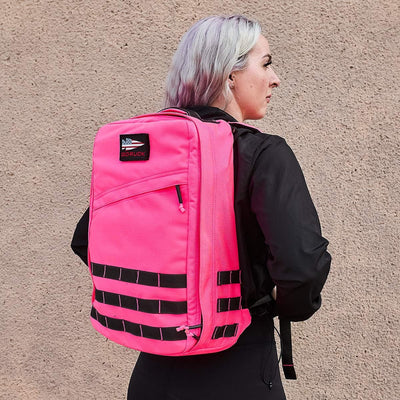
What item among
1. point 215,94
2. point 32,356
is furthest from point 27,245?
point 215,94

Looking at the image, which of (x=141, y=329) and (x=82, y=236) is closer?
(x=141, y=329)

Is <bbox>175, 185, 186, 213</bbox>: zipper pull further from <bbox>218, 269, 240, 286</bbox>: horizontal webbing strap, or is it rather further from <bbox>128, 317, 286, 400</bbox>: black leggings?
<bbox>128, 317, 286, 400</bbox>: black leggings

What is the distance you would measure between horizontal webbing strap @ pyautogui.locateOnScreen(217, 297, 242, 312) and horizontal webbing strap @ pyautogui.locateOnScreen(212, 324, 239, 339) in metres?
0.04

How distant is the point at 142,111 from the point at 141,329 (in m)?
1.39

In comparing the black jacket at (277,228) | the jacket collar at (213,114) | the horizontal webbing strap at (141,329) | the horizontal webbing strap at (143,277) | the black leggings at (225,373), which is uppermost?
the jacket collar at (213,114)

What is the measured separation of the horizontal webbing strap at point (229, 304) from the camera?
3.43 feet

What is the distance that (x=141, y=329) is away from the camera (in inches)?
42.3

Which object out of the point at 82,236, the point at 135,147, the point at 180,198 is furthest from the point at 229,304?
the point at 82,236

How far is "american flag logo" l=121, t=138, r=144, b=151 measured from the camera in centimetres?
108

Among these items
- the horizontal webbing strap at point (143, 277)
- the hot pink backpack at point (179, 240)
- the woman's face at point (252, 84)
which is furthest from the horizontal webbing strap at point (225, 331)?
the woman's face at point (252, 84)

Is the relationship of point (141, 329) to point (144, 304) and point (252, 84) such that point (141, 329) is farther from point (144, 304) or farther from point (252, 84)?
point (252, 84)

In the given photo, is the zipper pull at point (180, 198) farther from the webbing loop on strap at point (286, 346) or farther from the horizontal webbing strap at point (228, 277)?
the webbing loop on strap at point (286, 346)

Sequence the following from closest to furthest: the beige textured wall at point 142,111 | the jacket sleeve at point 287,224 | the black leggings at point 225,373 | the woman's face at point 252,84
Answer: the jacket sleeve at point 287,224 < the black leggings at point 225,373 < the woman's face at point 252,84 < the beige textured wall at point 142,111

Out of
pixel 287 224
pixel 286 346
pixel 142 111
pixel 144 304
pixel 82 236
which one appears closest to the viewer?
pixel 287 224
